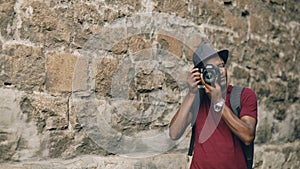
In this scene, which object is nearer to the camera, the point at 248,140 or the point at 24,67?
the point at 248,140

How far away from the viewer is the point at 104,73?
341 centimetres

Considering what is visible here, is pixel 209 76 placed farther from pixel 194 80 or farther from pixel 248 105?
pixel 248 105

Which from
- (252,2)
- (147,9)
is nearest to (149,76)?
(147,9)

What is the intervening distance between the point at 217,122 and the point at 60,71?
936 millimetres

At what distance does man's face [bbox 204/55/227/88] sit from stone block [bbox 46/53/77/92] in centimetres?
79

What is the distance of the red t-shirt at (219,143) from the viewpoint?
2.93 m

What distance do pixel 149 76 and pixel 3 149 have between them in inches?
43.5

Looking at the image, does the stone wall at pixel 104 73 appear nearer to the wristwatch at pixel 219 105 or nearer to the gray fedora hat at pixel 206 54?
the gray fedora hat at pixel 206 54

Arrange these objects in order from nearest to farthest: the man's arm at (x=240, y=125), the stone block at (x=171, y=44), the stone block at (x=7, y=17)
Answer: the man's arm at (x=240, y=125) < the stone block at (x=7, y=17) < the stone block at (x=171, y=44)

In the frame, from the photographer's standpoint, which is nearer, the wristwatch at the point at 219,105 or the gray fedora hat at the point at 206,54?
the wristwatch at the point at 219,105

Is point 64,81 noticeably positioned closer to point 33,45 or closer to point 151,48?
point 33,45

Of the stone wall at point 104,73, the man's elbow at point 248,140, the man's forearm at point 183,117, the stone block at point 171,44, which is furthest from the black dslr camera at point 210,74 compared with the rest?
the stone block at point 171,44

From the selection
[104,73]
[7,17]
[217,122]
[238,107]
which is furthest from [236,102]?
[7,17]

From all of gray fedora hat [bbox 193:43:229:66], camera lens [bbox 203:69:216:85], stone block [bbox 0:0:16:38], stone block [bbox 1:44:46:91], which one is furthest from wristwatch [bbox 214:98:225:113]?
stone block [bbox 0:0:16:38]
